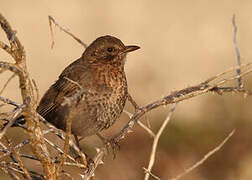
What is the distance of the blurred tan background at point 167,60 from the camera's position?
799cm

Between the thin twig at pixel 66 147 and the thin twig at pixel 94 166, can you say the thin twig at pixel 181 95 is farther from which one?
the thin twig at pixel 66 147

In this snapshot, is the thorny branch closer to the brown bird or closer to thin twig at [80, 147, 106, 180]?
thin twig at [80, 147, 106, 180]

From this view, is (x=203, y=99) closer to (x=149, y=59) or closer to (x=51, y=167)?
(x=149, y=59)

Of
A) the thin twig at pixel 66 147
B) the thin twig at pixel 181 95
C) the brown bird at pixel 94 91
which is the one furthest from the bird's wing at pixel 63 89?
the thin twig at pixel 66 147

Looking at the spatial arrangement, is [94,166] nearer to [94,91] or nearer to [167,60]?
[94,91]

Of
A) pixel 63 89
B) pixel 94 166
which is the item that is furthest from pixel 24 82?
pixel 63 89

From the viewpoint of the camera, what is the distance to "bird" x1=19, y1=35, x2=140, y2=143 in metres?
5.03

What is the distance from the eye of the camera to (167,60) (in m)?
10.1

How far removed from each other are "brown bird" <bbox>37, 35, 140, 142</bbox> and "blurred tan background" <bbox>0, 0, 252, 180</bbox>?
2.35 meters

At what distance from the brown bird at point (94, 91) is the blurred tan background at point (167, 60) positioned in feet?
7.72

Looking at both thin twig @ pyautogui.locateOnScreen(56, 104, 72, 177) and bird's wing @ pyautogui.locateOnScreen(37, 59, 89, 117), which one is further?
bird's wing @ pyautogui.locateOnScreen(37, 59, 89, 117)

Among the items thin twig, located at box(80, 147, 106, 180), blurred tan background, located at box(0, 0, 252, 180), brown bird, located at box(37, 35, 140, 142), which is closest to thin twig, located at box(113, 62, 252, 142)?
thin twig, located at box(80, 147, 106, 180)

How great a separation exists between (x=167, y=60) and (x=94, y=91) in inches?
206

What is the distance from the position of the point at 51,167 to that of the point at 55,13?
306 inches
